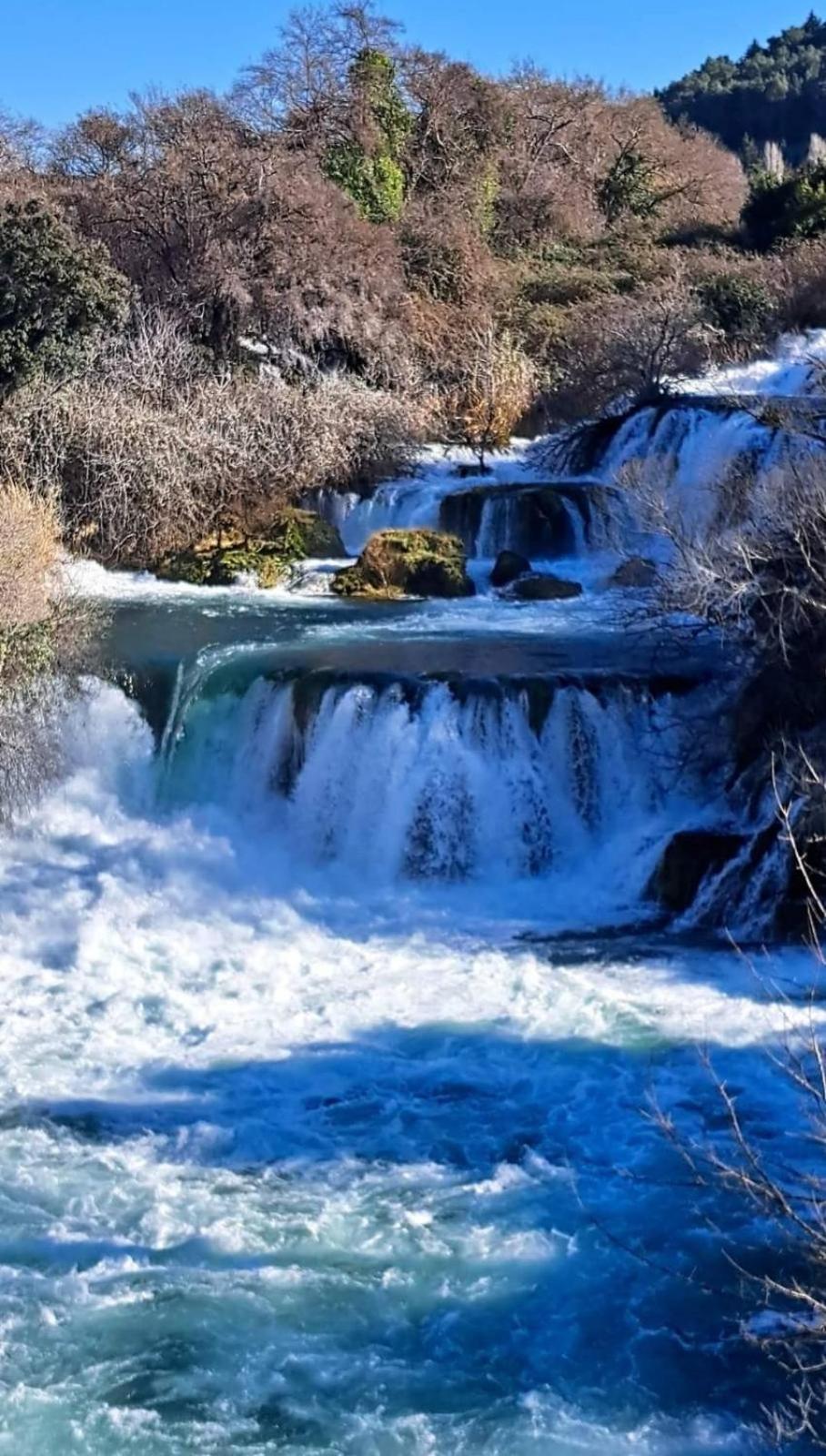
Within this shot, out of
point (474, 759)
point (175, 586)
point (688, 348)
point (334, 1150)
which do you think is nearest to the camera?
point (334, 1150)

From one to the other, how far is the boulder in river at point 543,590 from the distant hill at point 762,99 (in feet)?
147

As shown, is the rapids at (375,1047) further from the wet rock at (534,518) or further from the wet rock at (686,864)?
the wet rock at (534,518)

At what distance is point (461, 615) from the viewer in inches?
642

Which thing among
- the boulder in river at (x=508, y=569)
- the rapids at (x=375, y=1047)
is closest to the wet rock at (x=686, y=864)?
the rapids at (x=375, y=1047)

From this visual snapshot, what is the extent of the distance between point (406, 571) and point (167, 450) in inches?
150

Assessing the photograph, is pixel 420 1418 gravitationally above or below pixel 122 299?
below

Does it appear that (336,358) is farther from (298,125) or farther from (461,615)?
(461,615)

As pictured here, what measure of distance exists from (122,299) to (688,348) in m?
8.75

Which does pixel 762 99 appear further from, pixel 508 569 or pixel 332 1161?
pixel 332 1161

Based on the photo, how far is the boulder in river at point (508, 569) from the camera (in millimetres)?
17625

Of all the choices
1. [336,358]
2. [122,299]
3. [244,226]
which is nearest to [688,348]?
[336,358]

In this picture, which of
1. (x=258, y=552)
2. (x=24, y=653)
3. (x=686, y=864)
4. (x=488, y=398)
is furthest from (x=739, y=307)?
(x=686, y=864)

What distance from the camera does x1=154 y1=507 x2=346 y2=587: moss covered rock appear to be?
18.2m

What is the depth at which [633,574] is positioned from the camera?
57.0 feet
